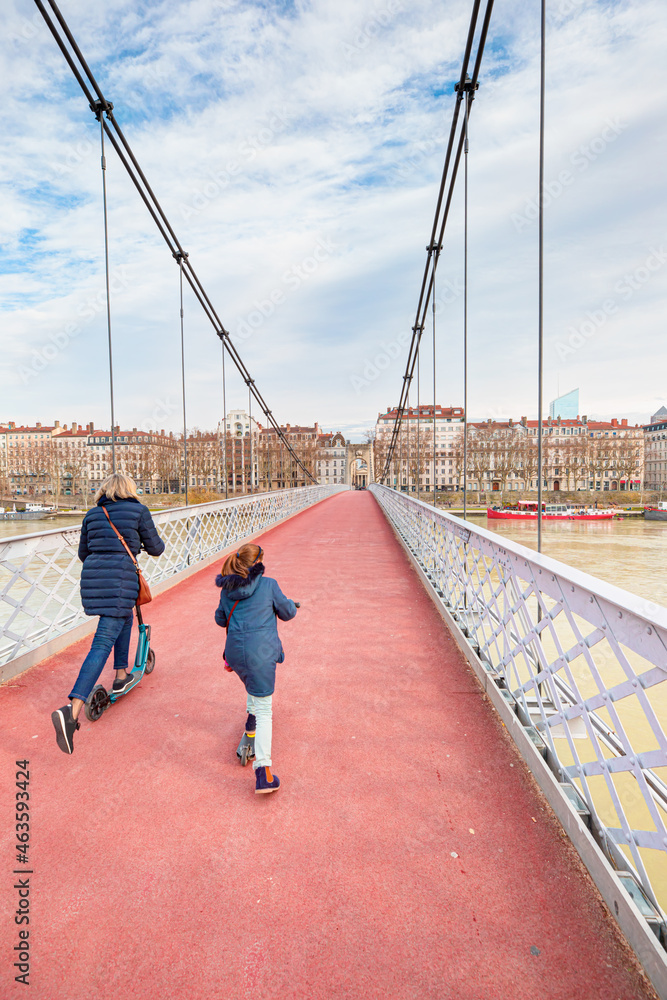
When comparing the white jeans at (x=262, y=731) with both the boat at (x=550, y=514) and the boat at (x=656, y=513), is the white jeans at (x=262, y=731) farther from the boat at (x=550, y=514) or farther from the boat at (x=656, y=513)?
the boat at (x=656, y=513)

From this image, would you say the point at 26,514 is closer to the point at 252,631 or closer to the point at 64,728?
the point at 64,728

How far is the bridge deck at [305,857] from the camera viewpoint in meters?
1.49

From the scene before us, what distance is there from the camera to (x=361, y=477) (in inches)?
3807

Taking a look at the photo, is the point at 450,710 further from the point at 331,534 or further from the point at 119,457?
the point at 119,457

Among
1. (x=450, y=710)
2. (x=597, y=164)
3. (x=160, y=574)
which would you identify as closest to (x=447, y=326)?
(x=597, y=164)

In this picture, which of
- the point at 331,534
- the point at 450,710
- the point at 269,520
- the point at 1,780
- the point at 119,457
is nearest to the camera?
the point at 1,780

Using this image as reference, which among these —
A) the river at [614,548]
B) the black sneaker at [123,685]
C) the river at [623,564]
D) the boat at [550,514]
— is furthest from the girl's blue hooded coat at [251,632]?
the boat at [550,514]

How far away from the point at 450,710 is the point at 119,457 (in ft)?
242

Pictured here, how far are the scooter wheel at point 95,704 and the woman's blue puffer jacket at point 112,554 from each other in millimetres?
459

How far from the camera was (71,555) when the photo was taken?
4816mm

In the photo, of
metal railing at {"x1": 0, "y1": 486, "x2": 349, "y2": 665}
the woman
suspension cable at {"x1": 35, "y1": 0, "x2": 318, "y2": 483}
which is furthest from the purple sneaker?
suspension cable at {"x1": 35, "y1": 0, "x2": 318, "y2": 483}

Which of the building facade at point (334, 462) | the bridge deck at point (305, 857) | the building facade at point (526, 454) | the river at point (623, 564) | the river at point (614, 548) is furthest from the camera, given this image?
the building facade at point (334, 462)

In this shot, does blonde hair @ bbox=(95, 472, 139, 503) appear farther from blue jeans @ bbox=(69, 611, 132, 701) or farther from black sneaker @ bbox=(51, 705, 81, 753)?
black sneaker @ bbox=(51, 705, 81, 753)

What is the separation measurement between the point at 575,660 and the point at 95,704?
2.91m
